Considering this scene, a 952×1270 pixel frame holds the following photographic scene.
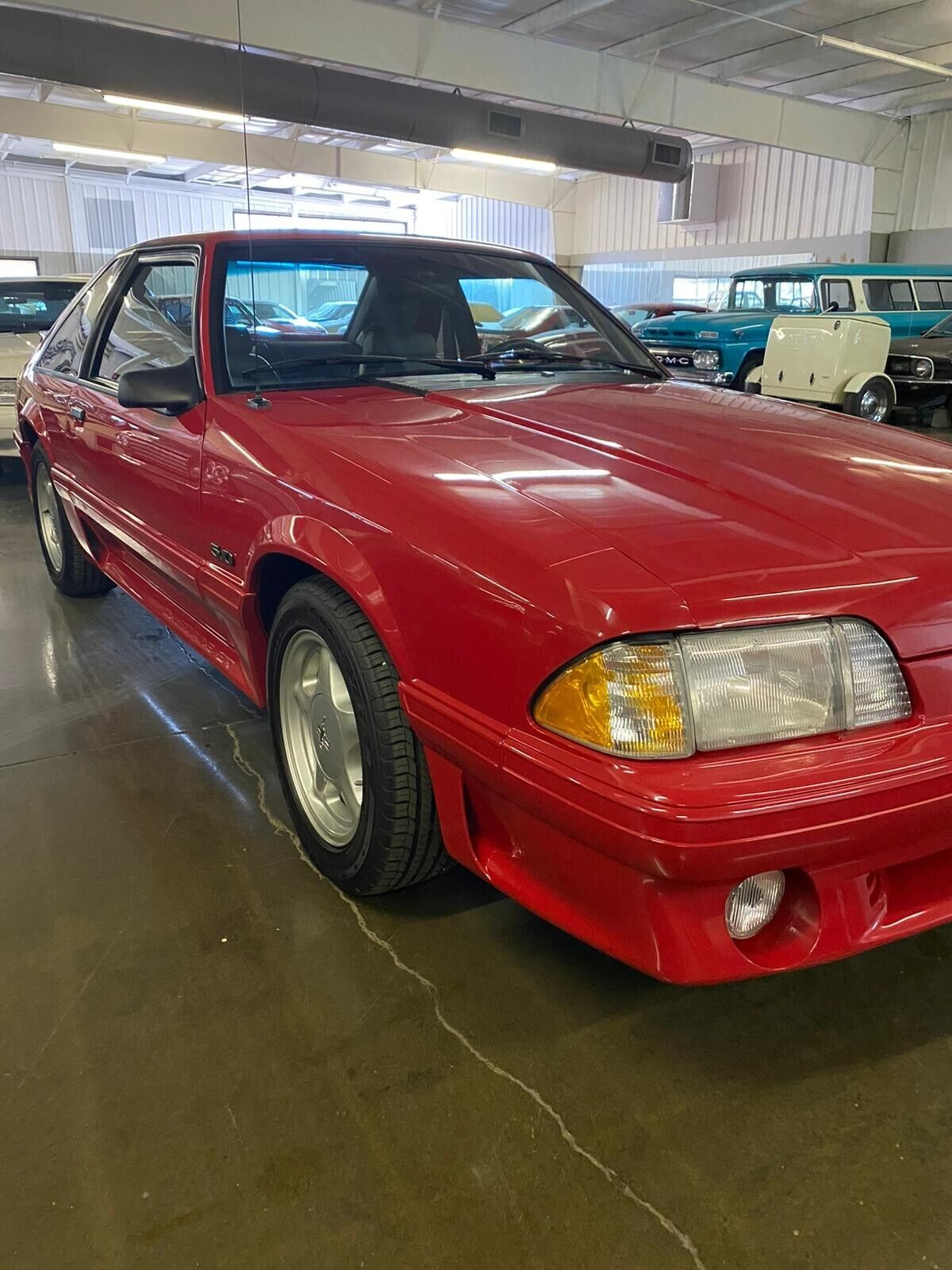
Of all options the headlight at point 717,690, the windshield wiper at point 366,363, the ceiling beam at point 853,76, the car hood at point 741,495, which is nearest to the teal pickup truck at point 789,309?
the ceiling beam at point 853,76

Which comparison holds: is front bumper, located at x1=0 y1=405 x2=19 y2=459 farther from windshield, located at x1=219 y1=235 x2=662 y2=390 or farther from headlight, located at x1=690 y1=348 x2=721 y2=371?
headlight, located at x1=690 y1=348 x2=721 y2=371

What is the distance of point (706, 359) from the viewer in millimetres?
11039

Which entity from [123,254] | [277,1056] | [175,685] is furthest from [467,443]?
[123,254]

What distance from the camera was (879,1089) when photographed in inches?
59.6

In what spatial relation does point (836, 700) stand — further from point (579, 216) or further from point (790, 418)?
point (579, 216)

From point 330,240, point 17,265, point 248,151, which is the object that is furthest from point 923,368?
point 17,265

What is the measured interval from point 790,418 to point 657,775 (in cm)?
129

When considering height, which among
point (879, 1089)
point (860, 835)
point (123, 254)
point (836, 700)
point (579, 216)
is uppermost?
point (579, 216)

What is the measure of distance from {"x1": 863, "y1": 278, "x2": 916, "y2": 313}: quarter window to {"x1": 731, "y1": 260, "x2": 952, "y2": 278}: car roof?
69mm

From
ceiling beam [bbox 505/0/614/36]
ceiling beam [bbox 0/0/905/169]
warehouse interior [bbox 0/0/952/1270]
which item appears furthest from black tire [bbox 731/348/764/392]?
warehouse interior [bbox 0/0/952/1270]

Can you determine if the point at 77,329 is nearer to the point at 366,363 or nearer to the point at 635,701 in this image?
the point at 366,363

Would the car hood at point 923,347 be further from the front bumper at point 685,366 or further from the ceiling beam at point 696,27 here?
the ceiling beam at point 696,27

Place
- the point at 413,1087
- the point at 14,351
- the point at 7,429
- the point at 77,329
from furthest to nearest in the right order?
1. the point at 14,351
2. the point at 7,429
3. the point at 77,329
4. the point at 413,1087

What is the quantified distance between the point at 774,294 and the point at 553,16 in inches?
160
